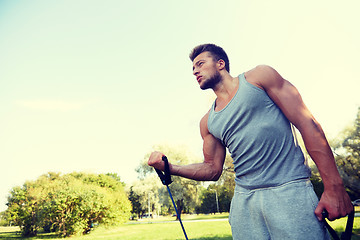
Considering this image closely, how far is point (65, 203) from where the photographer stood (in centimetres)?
1845

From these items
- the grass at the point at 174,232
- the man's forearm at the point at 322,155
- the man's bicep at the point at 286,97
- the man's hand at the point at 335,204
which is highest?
the man's bicep at the point at 286,97

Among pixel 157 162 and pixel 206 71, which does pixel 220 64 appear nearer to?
pixel 206 71

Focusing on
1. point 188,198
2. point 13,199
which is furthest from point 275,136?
point 188,198

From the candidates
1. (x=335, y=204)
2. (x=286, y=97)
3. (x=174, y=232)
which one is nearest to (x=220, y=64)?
(x=286, y=97)

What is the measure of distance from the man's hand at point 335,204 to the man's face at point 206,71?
1.19 meters

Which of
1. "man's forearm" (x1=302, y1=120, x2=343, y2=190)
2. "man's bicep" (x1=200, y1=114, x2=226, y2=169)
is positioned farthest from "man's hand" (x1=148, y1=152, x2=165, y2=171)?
"man's forearm" (x1=302, y1=120, x2=343, y2=190)

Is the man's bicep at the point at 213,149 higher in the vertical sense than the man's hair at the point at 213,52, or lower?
lower

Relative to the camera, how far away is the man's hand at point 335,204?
1.23 m

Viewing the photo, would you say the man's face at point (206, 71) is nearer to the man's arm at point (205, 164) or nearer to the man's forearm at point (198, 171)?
the man's arm at point (205, 164)

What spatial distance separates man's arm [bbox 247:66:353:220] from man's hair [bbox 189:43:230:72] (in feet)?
1.54

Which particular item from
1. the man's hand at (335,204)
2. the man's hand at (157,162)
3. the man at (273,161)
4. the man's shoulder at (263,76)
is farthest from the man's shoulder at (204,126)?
the man's hand at (335,204)

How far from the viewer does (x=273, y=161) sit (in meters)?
1.46

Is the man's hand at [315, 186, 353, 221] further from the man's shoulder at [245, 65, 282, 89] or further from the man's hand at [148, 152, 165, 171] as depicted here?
the man's hand at [148, 152, 165, 171]

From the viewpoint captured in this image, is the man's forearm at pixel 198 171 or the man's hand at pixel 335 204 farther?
the man's forearm at pixel 198 171
